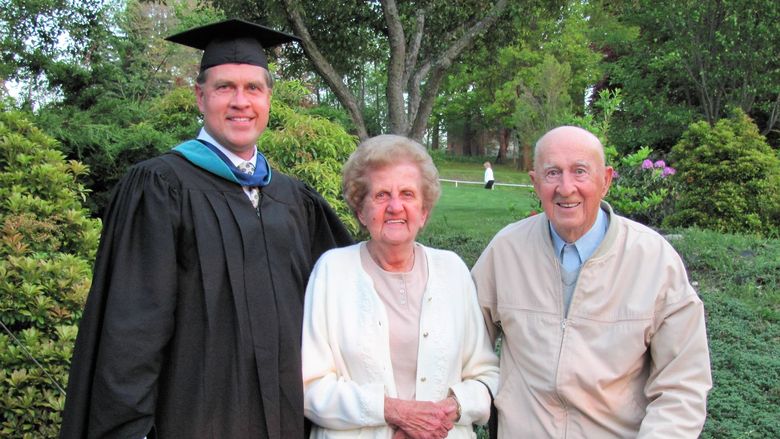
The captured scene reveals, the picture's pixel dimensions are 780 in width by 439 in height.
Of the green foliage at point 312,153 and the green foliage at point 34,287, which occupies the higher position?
the green foliage at point 312,153

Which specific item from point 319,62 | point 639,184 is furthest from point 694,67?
point 319,62

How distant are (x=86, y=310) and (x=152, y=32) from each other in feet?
56.5

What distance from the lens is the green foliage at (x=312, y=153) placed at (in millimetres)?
6227

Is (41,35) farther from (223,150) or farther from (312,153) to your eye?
(223,150)

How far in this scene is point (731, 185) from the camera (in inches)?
370

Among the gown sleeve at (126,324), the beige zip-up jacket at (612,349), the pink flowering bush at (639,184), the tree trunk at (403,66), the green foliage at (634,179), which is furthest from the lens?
the tree trunk at (403,66)

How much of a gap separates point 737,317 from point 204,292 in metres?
5.50

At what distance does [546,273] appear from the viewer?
247 centimetres

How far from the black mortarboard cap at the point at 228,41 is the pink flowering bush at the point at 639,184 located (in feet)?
22.6

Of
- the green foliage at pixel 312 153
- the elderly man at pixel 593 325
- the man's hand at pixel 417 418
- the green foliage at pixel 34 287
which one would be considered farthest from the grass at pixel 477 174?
the man's hand at pixel 417 418

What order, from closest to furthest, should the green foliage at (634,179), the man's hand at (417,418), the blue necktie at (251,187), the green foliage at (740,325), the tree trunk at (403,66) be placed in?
the man's hand at (417,418) < the blue necktie at (251,187) < the green foliage at (740,325) < the green foliage at (634,179) < the tree trunk at (403,66)

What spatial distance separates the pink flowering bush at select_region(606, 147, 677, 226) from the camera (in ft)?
27.8

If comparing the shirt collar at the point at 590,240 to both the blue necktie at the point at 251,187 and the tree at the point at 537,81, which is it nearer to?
the blue necktie at the point at 251,187

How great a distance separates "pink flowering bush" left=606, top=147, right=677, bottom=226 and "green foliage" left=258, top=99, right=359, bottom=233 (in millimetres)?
4070
